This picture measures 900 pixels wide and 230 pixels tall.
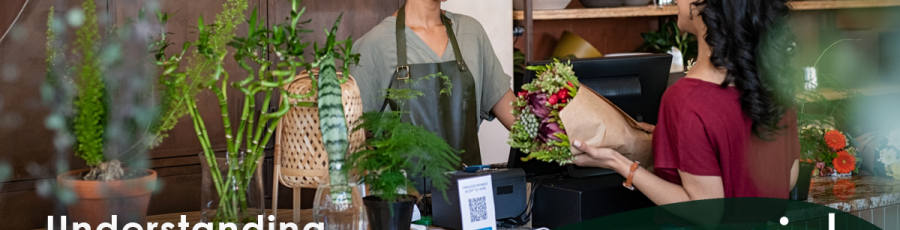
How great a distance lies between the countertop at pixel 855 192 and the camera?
4.85ft

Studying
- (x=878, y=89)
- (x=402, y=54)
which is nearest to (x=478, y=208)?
(x=878, y=89)

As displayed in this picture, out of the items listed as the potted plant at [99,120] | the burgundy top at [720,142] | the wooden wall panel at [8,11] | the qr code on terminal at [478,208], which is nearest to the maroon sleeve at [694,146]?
the burgundy top at [720,142]

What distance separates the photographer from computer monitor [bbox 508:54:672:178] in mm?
1401

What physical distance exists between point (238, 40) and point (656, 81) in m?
0.91

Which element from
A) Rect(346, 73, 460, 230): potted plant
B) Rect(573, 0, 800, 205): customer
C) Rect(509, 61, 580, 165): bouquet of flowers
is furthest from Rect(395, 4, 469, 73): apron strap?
Rect(346, 73, 460, 230): potted plant

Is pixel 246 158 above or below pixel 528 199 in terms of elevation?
above

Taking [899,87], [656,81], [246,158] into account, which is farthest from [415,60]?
[899,87]

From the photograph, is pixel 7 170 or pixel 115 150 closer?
pixel 115 150

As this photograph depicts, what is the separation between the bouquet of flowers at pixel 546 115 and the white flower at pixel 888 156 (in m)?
0.77

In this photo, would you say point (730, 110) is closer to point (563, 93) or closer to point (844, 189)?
point (563, 93)

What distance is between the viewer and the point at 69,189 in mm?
772

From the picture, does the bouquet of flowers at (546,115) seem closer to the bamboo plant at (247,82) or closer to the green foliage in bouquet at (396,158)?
the green foliage in bouquet at (396,158)

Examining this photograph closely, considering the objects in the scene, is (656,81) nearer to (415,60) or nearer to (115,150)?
(415,60)

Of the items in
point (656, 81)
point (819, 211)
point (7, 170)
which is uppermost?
point (656, 81)
